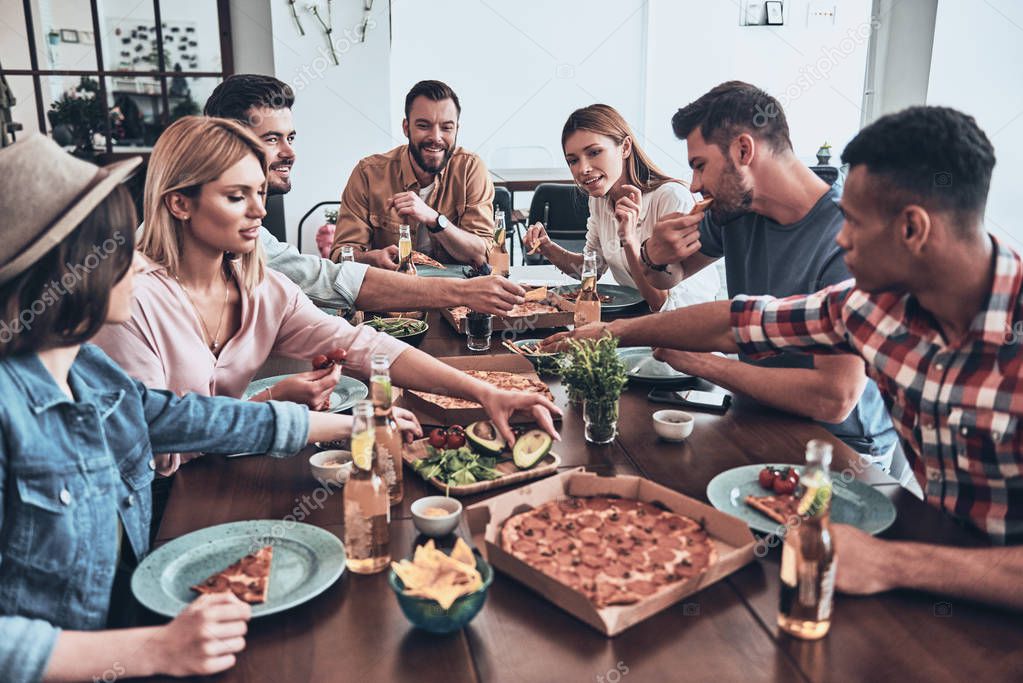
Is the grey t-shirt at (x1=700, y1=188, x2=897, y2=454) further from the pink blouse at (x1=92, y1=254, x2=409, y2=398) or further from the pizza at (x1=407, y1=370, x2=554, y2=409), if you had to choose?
the pink blouse at (x1=92, y1=254, x2=409, y2=398)

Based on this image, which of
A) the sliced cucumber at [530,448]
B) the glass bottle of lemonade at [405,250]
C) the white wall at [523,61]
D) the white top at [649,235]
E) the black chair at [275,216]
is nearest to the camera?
the sliced cucumber at [530,448]

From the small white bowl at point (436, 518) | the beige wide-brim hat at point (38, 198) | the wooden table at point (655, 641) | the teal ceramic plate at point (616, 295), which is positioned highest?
the beige wide-brim hat at point (38, 198)

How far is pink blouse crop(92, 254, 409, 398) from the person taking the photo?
5.76 ft

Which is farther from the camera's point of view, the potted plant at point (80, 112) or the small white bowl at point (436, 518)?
the potted plant at point (80, 112)

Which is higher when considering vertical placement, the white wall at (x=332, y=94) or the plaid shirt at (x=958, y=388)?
the white wall at (x=332, y=94)

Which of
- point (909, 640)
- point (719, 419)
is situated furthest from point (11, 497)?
point (719, 419)

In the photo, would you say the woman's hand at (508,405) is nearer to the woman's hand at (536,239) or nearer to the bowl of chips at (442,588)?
the bowl of chips at (442,588)

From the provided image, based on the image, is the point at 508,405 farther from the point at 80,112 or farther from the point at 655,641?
the point at 80,112

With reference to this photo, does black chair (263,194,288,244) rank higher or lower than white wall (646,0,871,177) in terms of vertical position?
lower

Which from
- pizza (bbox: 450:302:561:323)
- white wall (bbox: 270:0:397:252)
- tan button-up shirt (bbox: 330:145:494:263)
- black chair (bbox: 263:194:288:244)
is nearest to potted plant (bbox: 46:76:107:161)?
white wall (bbox: 270:0:397:252)

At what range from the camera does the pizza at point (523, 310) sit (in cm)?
257

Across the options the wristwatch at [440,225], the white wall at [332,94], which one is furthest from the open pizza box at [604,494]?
the white wall at [332,94]

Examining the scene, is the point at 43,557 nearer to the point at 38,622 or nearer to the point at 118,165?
the point at 38,622

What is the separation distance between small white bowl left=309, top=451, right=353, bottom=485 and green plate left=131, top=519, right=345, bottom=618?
6.4 inches
